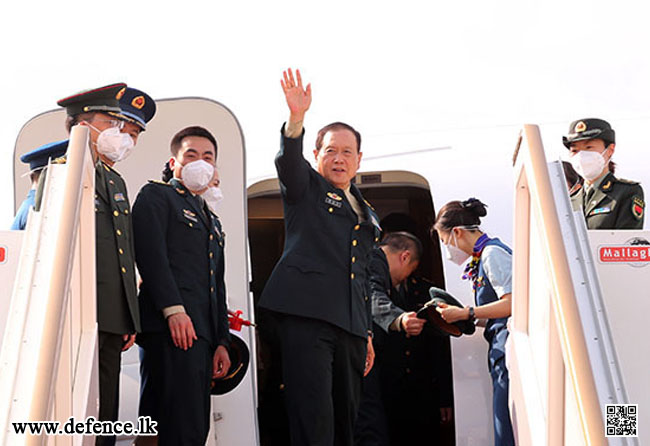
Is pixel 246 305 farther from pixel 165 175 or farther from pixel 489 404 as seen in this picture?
pixel 489 404

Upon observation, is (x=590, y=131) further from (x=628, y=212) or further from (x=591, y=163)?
(x=628, y=212)

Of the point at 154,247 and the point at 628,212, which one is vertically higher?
the point at 628,212

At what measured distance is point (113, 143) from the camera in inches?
165

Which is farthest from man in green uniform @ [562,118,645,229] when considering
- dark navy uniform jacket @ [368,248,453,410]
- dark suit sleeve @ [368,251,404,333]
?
dark navy uniform jacket @ [368,248,453,410]

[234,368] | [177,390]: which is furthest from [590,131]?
[177,390]

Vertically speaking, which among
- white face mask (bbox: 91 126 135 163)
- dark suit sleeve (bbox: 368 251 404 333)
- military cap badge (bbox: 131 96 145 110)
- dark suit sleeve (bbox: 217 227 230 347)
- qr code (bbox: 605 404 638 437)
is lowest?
qr code (bbox: 605 404 638 437)

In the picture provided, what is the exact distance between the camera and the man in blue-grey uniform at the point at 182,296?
162 inches

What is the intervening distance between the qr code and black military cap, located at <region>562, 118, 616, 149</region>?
2.78 m

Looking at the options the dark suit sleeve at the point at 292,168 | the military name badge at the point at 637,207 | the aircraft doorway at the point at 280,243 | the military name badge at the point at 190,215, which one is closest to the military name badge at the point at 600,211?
the military name badge at the point at 637,207

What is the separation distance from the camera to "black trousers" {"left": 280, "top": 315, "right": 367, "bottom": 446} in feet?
13.2

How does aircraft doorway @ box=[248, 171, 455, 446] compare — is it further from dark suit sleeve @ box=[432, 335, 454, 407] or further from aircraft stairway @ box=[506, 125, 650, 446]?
aircraft stairway @ box=[506, 125, 650, 446]

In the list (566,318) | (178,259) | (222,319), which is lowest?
(566,318)

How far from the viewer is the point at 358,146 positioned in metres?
4.52

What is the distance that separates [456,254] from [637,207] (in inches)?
44.0
